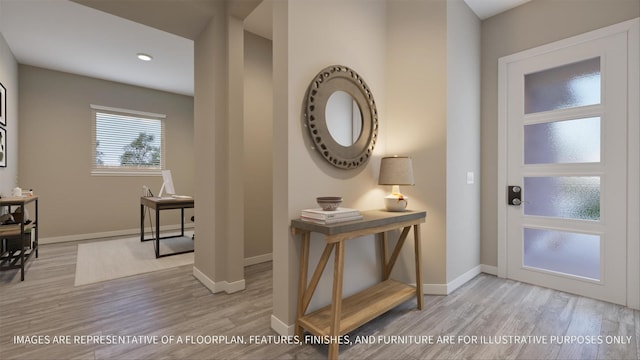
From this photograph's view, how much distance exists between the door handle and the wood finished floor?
0.84 metres

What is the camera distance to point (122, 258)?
3689 mm

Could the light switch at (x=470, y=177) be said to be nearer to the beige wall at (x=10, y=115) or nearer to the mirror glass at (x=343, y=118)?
the mirror glass at (x=343, y=118)

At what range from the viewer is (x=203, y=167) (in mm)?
2861

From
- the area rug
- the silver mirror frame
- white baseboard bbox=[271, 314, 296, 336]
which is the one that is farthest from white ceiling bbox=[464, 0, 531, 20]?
the area rug

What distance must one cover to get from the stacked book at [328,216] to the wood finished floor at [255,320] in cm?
82

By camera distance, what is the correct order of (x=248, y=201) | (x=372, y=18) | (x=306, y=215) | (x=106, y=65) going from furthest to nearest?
(x=106, y=65) < (x=248, y=201) < (x=372, y=18) < (x=306, y=215)

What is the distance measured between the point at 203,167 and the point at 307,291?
69.6 inches

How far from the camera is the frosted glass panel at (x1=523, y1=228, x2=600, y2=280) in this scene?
248 centimetres

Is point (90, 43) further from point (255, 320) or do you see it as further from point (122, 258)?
point (255, 320)

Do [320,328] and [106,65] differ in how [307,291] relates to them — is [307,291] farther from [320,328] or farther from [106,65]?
[106,65]

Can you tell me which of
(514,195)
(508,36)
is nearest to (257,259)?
(514,195)

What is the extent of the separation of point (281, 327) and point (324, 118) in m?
1.51

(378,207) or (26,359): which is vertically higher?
(378,207)

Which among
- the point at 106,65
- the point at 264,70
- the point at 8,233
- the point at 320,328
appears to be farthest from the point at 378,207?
the point at 106,65
